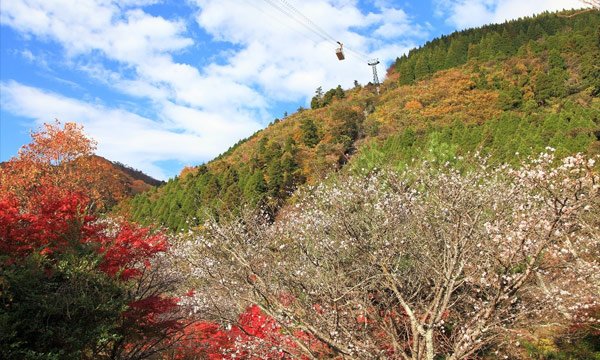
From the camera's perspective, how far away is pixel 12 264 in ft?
22.6

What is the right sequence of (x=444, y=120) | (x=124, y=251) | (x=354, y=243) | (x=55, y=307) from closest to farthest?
1. (x=55, y=307)
2. (x=354, y=243)
3. (x=124, y=251)
4. (x=444, y=120)

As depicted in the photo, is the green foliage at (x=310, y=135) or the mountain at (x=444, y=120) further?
the green foliage at (x=310, y=135)

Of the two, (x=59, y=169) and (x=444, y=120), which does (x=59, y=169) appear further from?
(x=444, y=120)

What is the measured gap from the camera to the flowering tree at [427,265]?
5.36 m

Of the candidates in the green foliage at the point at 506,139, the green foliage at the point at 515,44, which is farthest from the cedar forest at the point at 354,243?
the green foliage at the point at 515,44

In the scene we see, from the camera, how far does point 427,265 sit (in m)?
6.57

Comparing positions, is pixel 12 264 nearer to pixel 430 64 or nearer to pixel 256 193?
pixel 256 193

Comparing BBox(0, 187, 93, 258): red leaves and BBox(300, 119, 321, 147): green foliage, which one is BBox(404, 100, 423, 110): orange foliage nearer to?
BBox(300, 119, 321, 147): green foliage

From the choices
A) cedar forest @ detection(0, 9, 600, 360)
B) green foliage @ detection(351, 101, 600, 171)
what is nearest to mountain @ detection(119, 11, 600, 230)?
green foliage @ detection(351, 101, 600, 171)

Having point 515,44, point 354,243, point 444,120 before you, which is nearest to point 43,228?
point 354,243

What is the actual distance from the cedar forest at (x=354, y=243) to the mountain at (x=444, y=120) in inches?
10.1

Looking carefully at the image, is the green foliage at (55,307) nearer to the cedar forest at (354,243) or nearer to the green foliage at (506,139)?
the cedar forest at (354,243)

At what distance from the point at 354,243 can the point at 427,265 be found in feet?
3.96

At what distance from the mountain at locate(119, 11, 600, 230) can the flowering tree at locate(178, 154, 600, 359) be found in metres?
13.7
